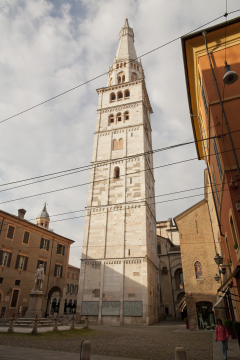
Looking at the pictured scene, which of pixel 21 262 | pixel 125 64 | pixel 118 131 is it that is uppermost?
pixel 125 64

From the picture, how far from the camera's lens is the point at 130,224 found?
2555 cm

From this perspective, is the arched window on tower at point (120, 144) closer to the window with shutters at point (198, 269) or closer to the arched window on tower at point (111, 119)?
the arched window on tower at point (111, 119)

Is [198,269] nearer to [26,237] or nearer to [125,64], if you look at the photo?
[26,237]

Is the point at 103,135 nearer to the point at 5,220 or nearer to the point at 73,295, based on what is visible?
the point at 5,220

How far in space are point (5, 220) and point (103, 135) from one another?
15156mm

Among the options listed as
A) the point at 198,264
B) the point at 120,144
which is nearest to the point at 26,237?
the point at 120,144

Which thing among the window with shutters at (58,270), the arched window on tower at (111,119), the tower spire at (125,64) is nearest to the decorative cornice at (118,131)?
the arched window on tower at (111,119)

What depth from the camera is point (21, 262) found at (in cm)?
2878

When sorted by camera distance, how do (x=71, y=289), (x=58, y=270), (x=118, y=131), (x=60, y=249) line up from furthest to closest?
(x=71, y=289) < (x=60, y=249) < (x=58, y=270) < (x=118, y=131)

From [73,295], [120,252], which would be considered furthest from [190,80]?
[73,295]

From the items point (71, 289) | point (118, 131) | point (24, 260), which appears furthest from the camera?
point (71, 289)

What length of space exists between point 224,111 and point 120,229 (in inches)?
683

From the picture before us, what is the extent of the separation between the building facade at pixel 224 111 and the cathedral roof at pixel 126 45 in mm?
30231

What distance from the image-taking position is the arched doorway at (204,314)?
19.2m
